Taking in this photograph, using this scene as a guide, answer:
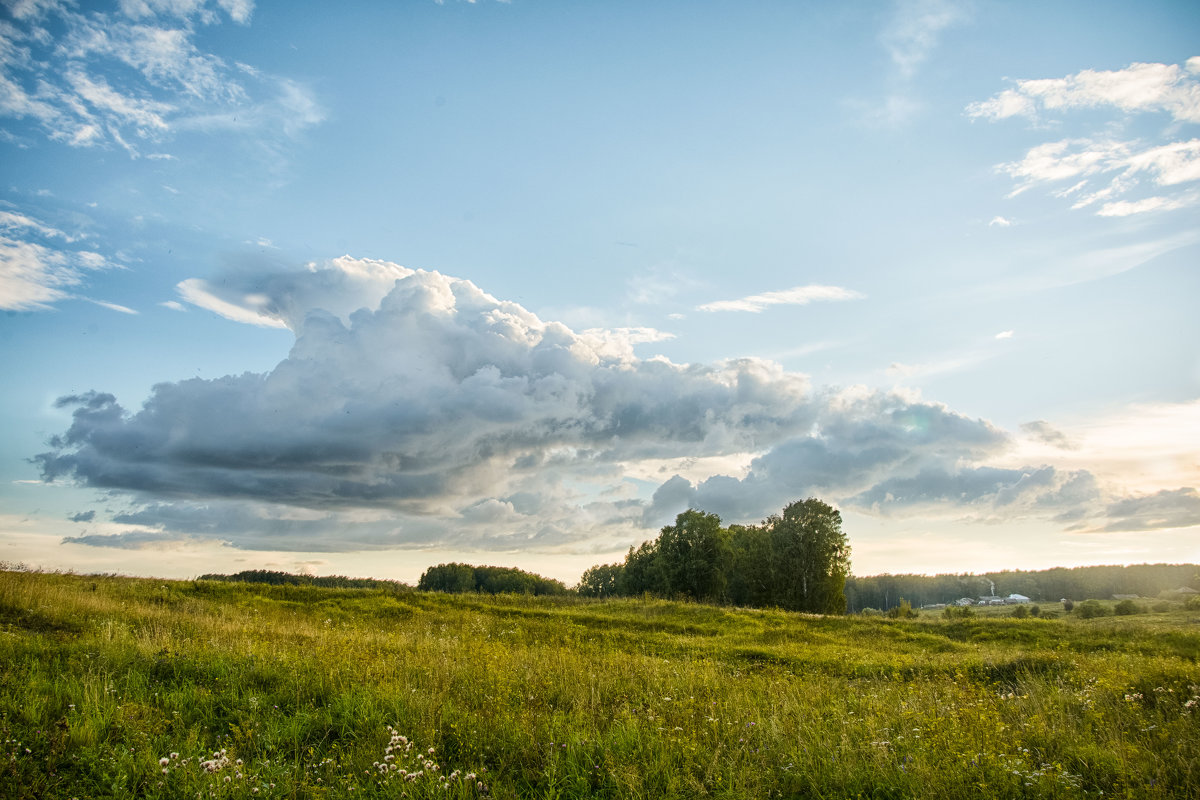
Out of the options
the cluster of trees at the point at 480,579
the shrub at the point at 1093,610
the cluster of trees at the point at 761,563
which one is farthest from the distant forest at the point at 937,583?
the shrub at the point at 1093,610

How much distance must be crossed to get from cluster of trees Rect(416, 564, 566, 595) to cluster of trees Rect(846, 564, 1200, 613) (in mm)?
68304

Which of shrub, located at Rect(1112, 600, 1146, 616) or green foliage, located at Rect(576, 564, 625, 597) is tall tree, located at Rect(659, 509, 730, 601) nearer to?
shrub, located at Rect(1112, 600, 1146, 616)

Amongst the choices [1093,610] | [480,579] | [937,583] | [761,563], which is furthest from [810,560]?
[937,583]

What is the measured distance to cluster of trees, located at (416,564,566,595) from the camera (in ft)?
432

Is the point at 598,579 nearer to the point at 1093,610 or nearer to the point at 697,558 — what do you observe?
the point at 697,558

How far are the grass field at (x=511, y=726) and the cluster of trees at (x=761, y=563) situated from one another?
43.8 metres

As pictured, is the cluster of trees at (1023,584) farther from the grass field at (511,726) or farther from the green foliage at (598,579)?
the grass field at (511,726)

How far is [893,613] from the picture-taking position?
5616 cm

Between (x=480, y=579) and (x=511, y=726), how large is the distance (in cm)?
13866

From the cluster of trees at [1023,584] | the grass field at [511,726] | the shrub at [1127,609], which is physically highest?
the grass field at [511,726]

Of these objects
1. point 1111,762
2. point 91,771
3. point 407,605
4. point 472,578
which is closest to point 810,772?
point 1111,762

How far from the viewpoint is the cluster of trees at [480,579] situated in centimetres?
13175

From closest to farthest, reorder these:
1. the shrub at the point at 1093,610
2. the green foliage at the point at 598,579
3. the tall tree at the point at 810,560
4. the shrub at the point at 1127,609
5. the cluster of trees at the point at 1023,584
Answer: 1. the shrub at the point at 1127,609
2. the shrub at the point at 1093,610
3. the tall tree at the point at 810,560
4. the green foliage at the point at 598,579
5. the cluster of trees at the point at 1023,584

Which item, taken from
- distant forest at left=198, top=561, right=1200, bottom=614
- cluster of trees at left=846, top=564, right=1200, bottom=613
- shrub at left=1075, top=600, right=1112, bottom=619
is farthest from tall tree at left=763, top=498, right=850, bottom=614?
cluster of trees at left=846, top=564, right=1200, bottom=613
